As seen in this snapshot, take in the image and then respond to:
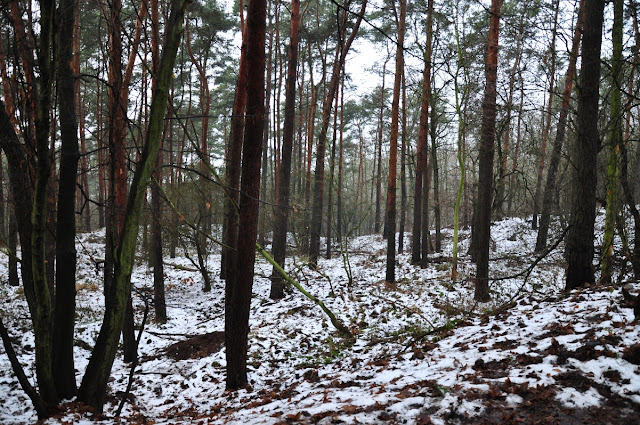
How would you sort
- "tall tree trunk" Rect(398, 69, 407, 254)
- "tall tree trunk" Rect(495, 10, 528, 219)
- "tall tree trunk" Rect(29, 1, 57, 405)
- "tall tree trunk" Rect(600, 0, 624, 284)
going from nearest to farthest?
"tall tree trunk" Rect(29, 1, 57, 405)
"tall tree trunk" Rect(600, 0, 624, 284)
"tall tree trunk" Rect(495, 10, 528, 219)
"tall tree trunk" Rect(398, 69, 407, 254)

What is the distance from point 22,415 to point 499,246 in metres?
16.9

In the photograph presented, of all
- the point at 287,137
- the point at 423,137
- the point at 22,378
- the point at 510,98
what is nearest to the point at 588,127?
the point at 510,98

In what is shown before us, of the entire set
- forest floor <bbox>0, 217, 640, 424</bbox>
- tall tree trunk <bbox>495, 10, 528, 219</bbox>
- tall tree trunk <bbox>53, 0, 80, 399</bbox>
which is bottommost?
forest floor <bbox>0, 217, 640, 424</bbox>

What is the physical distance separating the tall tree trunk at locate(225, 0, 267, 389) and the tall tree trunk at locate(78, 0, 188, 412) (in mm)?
1256

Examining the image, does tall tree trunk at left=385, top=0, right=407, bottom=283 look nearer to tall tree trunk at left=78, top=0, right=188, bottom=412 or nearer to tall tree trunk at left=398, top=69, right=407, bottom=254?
tall tree trunk at left=398, top=69, right=407, bottom=254

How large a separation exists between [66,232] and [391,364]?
4057 mm

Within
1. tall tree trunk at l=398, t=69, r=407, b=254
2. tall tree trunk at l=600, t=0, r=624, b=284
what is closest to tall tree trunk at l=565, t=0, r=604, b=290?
tall tree trunk at l=600, t=0, r=624, b=284

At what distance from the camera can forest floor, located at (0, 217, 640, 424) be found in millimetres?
2924

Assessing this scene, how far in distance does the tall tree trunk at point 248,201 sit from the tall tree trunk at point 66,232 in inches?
71.8

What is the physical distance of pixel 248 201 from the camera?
4.93 metres

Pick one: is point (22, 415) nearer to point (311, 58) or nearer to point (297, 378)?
point (297, 378)

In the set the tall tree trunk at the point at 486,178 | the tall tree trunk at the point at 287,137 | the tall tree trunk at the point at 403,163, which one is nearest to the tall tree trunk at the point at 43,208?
the tall tree trunk at the point at 287,137

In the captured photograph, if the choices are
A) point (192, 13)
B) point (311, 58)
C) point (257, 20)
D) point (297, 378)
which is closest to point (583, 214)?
point (297, 378)

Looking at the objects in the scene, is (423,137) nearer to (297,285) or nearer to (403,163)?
(403,163)
